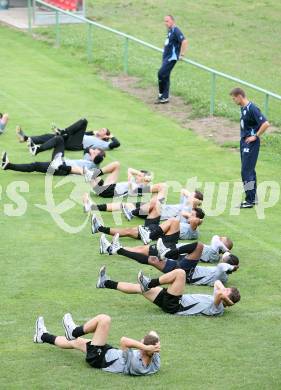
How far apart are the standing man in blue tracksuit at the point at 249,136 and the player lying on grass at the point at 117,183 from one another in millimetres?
1483

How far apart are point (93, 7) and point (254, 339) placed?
23853mm

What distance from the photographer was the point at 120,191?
1908 centimetres

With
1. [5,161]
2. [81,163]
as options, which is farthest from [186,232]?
[5,161]

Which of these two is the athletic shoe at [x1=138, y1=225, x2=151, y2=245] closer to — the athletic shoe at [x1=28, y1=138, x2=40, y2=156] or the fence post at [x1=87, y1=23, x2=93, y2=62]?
the athletic shoe at [x1=28, y1=138, x2=40, y2=156]

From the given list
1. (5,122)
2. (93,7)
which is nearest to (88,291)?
(5,122)

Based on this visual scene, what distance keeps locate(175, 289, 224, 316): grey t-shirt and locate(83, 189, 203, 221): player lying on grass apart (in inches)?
135

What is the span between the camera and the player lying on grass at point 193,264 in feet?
49.9

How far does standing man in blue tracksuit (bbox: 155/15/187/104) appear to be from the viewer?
2578cm

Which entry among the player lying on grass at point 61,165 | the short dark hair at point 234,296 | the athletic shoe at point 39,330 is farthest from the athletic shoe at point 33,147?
the athletic shoe at point 39,330

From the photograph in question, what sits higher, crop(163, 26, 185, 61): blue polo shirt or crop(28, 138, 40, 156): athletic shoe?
crop(163, 26, 185, 61): blue polo shirt

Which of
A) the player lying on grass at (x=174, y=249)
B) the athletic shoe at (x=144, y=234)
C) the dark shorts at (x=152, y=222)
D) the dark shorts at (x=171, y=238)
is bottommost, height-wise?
the dark shorts at (x=152, y=222)

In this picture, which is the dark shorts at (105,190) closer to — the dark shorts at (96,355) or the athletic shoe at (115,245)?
the athletic shoe at (115,245)

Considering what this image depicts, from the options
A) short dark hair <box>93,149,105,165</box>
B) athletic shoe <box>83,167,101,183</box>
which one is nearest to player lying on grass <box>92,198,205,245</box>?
athletic shoe <box>83,167,101,183</box>

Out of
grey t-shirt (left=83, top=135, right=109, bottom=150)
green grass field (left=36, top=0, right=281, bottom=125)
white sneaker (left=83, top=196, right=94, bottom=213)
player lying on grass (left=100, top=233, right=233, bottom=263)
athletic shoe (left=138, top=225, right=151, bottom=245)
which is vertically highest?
player lying on grass (left=100, top=233, right=233, bottom=263)
